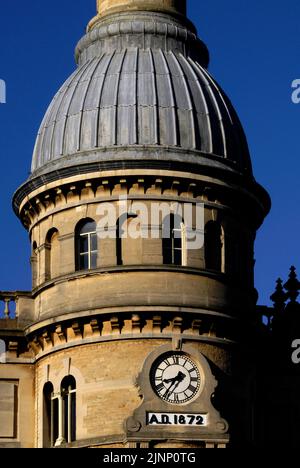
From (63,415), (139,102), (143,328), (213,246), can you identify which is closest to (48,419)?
(63,415)

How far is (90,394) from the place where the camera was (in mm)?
80812

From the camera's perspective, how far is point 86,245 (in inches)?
3255

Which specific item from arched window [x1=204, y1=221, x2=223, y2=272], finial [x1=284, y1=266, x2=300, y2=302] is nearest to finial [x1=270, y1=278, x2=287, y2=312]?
finial [x1=284, y1=266, x2=300, y2=302]

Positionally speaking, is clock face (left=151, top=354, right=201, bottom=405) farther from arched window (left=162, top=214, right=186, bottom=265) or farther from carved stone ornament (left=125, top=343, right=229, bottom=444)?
arched window (left=162, top=214, right=186, bottom=265)

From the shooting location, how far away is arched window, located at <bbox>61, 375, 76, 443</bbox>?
8156cm

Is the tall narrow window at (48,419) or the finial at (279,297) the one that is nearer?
the tall narrow window at (48,419)

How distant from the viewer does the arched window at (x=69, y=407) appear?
81.6 metres

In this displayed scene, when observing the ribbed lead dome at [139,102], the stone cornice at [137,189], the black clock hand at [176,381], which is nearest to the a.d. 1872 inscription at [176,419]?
the black clock hand at [176,381]

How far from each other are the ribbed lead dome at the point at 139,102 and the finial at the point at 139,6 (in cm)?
33

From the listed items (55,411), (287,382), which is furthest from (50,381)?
(287,382)

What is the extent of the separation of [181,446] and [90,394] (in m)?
3.30

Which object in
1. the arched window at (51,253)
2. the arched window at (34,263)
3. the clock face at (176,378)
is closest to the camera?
the clock face at (176,378)

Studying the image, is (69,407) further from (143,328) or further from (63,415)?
(143,328)

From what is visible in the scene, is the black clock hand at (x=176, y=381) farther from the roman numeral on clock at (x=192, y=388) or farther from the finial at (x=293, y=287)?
the finial at (x=293, y=287)
